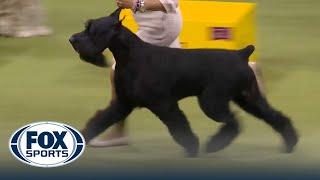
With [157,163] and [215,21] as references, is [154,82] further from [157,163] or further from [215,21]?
[215,21]

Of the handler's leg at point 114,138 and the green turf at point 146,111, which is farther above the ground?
the handler's leg at point 114,138

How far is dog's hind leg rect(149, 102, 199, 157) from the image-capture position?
504cm

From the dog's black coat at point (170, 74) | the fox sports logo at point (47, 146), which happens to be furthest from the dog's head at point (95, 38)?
the fox sports logo at point (47, 146)

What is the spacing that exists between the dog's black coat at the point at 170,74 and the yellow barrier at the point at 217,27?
1.20 m

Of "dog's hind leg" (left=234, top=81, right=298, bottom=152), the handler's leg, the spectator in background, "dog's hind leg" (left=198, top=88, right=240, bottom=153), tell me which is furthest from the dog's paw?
the handler's leg

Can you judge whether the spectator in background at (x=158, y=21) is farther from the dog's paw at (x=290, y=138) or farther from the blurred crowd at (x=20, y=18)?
the blurred crowd at (x=20, y=18)

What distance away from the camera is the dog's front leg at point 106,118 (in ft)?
17.0

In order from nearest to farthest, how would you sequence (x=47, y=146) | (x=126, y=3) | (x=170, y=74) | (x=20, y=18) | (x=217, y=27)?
(x=47, y=146) → (x=170, y=74) → (x=126, y=3) → (x=217, y=27) → (x=20, y=18)

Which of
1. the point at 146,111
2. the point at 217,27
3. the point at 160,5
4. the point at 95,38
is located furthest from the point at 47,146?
the point at 217,27

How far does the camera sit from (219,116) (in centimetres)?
505

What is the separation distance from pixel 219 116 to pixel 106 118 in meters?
0.60

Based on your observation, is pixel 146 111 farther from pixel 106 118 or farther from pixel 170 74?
pixel 170 74

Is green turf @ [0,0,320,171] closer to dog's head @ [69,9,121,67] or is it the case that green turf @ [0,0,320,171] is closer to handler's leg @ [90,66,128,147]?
handler's leg @ [90,66,128,147]

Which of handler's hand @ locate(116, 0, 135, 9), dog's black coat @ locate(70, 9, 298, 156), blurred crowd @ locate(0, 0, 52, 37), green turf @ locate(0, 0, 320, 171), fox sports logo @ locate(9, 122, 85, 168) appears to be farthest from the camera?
blurred crowd @ locate(0, 0, 52, 37)
